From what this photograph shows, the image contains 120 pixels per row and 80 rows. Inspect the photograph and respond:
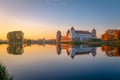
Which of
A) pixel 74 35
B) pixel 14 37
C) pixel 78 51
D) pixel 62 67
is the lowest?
pixel 62 67

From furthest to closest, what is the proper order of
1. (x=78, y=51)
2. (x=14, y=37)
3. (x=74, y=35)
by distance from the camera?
(x=74, y=35), (x=14, y=37), (x=78, y=51)

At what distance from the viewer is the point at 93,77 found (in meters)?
16.2

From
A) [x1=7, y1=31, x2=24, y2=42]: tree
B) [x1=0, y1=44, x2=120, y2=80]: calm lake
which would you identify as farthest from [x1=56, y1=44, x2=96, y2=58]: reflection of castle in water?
[x1=7, y1=31, x2=24, y2=42]: tree

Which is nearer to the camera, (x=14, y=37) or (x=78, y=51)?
(x=78, y=51)

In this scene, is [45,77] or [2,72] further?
[45,77]

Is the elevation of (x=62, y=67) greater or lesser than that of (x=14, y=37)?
lesser

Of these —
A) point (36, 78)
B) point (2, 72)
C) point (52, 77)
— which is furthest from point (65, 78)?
point (2, 72)

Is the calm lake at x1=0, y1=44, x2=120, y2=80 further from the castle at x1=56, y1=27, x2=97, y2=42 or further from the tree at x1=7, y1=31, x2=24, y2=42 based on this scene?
the castle at x1=56, y1=27, x2=97, y2=42

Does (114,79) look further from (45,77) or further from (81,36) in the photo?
(81,36)

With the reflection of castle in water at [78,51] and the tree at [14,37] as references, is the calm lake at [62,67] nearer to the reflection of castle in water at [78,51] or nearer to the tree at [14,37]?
the reflection of castle in water at [78,51]

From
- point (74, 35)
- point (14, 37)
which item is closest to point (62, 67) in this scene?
point (14, 37)

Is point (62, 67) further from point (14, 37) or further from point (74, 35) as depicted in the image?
point (74, 35)

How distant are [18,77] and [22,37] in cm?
12340

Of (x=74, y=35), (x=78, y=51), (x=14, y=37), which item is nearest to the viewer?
(x=78, y=51)
